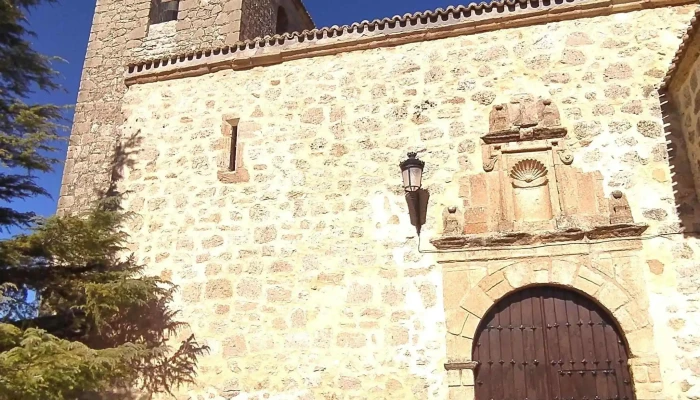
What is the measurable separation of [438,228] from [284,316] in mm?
1714

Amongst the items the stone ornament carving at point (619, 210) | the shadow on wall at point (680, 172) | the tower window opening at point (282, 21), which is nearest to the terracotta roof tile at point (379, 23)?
the shadow on wall at point (680, 172)

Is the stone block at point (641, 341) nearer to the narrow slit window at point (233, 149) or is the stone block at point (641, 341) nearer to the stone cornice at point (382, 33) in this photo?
the stone cornice at point (382, 33)

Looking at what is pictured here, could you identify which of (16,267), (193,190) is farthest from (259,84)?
(16,267)

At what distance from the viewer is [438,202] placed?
19.3ft

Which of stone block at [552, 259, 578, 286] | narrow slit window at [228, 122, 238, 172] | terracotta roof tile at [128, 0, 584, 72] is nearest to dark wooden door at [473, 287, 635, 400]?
stone block at [552, 259, 578, 286]

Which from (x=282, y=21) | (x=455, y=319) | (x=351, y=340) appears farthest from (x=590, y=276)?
(x=282, y=21)

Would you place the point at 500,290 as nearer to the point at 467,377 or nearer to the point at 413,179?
the point at 467,377

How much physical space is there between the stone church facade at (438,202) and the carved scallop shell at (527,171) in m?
0.02

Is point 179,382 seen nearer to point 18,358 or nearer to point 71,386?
point 71,386

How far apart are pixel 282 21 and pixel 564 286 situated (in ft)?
31.4

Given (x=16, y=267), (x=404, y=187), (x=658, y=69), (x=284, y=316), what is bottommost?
(x=284, y=316)

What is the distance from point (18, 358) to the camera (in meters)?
4.85

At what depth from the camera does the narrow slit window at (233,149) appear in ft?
21.9

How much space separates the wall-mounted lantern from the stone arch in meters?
0.85
